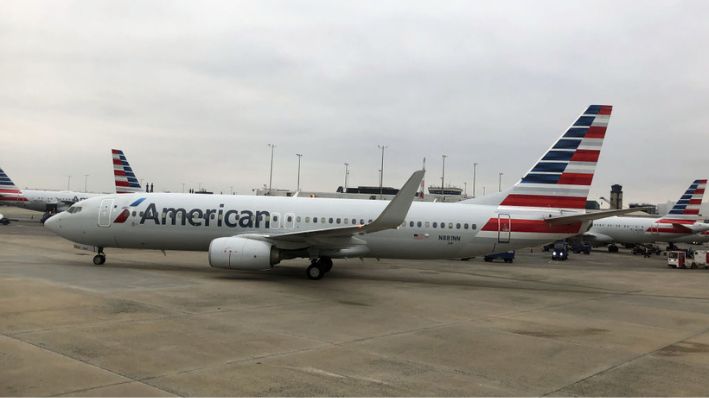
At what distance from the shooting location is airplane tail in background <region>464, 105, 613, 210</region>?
2105 cm

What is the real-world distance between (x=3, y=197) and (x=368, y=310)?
2455 inches

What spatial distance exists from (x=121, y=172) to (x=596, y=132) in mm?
42211

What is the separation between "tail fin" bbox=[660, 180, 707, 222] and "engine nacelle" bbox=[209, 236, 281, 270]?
45.3m

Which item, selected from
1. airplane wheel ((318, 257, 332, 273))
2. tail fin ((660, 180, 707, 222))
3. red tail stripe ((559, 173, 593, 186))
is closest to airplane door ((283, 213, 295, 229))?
airplane wheel ((318, 257, 332, 273))

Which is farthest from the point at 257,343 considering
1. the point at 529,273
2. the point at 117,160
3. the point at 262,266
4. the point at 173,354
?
the point at 117,160

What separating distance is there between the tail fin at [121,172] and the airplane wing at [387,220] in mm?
35186

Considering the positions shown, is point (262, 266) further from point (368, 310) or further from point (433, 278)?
point (433, 278)

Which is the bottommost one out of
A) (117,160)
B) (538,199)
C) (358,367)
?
(358,367)

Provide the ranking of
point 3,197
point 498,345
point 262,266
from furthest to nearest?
point 3,197
point 262,266
point 498,345

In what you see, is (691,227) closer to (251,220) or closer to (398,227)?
(398,227)

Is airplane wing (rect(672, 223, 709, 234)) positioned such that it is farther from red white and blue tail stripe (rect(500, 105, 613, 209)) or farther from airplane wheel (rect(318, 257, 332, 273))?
airplane wheel (rect(318, 257, 332, 273))

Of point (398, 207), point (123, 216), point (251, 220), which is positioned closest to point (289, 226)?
point (251, 220)

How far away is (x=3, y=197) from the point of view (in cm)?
6028

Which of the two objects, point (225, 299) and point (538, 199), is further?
point (538, 199)
